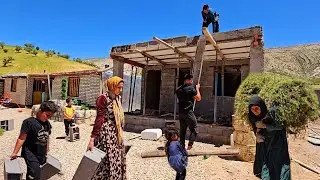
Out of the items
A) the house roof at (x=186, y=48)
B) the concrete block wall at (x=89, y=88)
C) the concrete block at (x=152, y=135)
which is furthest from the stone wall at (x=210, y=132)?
the concrete block wall at (x=89, y=88)

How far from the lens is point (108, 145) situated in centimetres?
407

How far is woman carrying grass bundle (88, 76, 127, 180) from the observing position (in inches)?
159

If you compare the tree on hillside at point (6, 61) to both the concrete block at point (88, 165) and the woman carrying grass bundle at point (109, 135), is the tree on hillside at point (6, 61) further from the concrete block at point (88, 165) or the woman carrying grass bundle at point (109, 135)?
the concrete block at point (88, 165)

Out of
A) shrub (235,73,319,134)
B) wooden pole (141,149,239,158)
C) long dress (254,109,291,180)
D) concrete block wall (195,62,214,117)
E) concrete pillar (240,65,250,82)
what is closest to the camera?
long dress (254,109,291,180)

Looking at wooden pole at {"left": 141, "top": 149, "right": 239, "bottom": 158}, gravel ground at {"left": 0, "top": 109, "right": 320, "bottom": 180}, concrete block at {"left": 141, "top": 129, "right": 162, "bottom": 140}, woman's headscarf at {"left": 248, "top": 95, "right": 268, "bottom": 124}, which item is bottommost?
gravel ground at {"left": 0, "top": 109, "right": 320, "bottom": 180}

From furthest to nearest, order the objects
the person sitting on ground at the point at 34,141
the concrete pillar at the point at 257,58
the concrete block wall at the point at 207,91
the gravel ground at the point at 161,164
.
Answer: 1. the concrete block wall at the point at 207,91
2. the concrete pillar at the point at 257,58
3. the gravel ground at the point at 161,164
4. the person sitting on ground at the point at 34,141

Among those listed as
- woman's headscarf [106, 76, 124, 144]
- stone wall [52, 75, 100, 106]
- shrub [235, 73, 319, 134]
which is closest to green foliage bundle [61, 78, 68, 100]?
stone wall [52, 75, 100, 106]

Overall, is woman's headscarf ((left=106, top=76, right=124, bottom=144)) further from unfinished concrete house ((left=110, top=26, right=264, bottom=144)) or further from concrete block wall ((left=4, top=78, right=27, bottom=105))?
concrete block wall ((left=4, top=78, right=27, bottom=105))

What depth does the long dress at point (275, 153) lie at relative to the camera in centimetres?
350

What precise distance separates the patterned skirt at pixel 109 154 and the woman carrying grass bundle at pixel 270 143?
174cm

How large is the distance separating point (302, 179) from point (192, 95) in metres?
2.79

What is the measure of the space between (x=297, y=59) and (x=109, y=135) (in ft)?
232

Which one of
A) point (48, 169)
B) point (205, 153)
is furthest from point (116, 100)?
point (205, 153)

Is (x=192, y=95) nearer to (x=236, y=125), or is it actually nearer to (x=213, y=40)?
(x=236, y=125)
